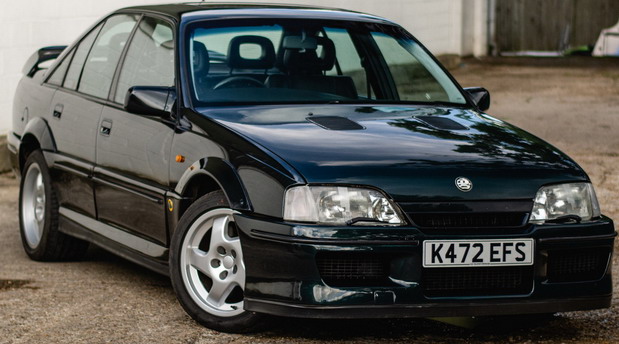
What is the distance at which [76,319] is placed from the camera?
5637 millimetres

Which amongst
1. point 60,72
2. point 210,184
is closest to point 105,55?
point 60,72

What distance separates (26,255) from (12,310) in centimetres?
161

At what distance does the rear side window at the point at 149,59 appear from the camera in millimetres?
6164

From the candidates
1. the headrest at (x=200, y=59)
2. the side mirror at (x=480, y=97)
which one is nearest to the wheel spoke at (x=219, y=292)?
the headrest at (x=200, y=59)

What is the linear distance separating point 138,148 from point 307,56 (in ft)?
3.14

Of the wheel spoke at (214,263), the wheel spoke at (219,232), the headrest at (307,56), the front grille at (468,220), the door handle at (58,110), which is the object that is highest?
the headrest at (307,56)

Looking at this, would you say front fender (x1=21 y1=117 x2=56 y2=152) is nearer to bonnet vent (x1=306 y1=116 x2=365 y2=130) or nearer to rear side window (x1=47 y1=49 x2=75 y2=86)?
rear side window (x1=47 y1=49 x2=75 y2=86)

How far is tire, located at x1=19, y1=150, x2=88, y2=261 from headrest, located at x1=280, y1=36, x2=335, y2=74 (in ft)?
5.65

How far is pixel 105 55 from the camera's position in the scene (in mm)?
6887

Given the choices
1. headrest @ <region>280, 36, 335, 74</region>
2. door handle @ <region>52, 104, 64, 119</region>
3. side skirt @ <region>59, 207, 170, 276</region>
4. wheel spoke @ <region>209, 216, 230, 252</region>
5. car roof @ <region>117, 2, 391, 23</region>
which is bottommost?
side skirt @ <region>59, 207, 170, 276</region>

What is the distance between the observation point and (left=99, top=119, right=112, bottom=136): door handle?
20.9 ft

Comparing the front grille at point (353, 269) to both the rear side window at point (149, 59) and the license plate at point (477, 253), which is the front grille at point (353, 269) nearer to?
the license plate at point (477, 253)

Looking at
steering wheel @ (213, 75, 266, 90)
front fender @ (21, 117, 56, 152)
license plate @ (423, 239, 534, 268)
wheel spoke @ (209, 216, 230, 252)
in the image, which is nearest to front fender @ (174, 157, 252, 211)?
wheel spoke @ (209, 216, 230, 252)

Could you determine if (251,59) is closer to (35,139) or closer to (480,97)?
(480,97)
